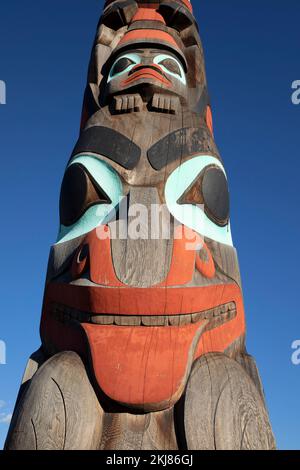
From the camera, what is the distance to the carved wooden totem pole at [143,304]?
2.69 meters

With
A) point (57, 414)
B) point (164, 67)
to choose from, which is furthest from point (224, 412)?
point (164, 67)

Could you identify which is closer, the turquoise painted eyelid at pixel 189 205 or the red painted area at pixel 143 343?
the red painted area at pixel 143 343

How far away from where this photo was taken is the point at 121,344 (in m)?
2.85

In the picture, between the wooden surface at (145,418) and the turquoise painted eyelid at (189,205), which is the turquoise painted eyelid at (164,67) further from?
the wooden surface at (145,418)

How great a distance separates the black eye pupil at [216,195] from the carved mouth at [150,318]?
76cm

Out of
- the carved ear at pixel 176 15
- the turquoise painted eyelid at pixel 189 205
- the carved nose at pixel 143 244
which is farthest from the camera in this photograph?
the carved ear at pixel 176 15

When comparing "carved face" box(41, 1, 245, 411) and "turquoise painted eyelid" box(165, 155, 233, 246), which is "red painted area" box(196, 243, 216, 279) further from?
"turquoise painted eyelid" box(165, 155, 233, 246)

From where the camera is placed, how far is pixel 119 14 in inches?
231

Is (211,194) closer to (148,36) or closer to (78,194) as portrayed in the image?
(78,194)

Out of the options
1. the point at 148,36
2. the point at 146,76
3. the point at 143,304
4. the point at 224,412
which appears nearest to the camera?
the point at 224,412

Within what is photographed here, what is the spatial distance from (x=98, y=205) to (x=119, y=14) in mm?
3242

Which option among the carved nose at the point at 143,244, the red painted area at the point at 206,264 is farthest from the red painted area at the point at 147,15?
the red painted area at the point at 206,264

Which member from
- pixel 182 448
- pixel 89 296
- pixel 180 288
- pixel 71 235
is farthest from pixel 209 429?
pixel 71 235
